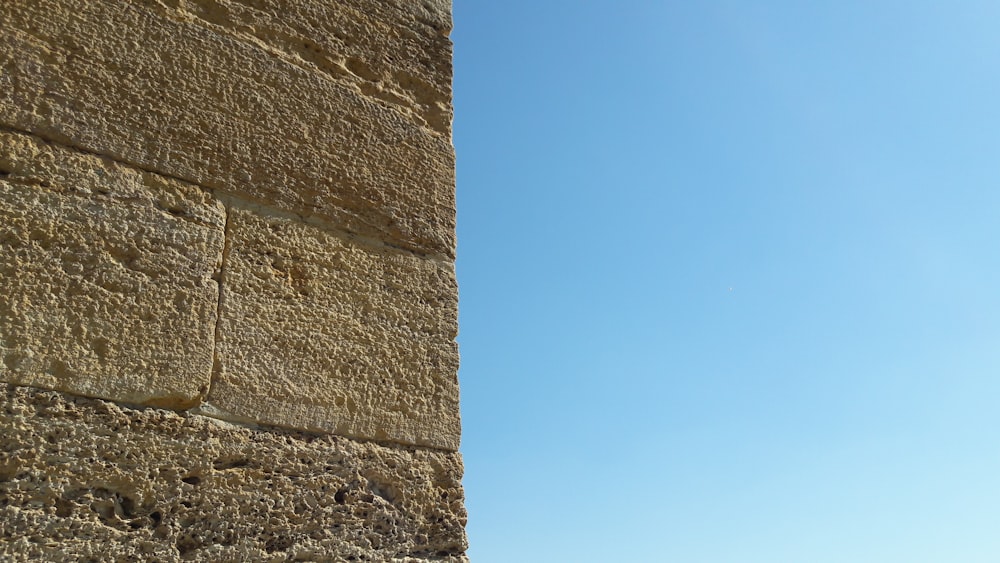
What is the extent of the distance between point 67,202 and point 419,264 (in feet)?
3.17

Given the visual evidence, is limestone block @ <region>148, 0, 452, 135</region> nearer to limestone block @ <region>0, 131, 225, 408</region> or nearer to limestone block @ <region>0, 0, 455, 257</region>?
limestone block @ <region>0, 0, 455, 257</region>

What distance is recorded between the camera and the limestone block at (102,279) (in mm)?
1936

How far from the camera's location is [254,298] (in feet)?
7.49

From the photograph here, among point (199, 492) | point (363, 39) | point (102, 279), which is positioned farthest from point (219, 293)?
point (363, 39)

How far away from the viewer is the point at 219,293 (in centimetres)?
223

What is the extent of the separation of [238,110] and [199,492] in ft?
3.28

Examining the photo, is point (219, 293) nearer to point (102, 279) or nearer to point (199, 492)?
point (102, 279)

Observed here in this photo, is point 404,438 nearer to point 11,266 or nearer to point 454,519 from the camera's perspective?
point 454,519

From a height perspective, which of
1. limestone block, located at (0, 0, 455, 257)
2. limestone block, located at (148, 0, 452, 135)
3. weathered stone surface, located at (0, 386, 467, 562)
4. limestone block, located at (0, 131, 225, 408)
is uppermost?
limestone block, located at (148, 0, 452, 135)

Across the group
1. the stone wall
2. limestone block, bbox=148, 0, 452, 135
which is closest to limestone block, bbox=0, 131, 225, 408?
the stone wall

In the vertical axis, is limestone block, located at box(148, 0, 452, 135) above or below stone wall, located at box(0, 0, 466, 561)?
above

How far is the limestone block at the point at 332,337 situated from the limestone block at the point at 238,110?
102mm

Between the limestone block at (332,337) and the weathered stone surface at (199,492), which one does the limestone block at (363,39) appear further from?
the weathered stone surface at (199,492)

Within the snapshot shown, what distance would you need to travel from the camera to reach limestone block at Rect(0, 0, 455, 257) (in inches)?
83.7
